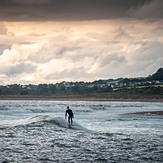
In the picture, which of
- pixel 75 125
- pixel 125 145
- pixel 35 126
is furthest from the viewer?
pixel 75 125

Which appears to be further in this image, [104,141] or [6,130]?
[6,130]

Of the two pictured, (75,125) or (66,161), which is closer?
Answer: (66,161)

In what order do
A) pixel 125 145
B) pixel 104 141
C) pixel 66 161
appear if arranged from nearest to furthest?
1. pixel 66 161
2. pixel 125 145
3. pixel 104 141

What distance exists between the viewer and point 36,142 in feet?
113

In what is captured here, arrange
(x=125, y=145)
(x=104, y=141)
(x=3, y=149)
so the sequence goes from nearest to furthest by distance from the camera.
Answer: (x=3, y=149), (x=125, y=145), (x=104, y=141)

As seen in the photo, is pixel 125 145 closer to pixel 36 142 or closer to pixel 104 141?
pixel 104 141

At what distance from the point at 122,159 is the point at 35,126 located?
70.0 feet

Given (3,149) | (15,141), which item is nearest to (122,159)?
(3,149)

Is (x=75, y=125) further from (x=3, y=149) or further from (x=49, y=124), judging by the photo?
(x=3, y=149)

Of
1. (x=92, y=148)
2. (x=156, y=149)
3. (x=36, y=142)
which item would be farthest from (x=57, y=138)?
(x=156, y=149)

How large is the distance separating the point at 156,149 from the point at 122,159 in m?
4.88

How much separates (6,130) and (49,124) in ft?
21.2

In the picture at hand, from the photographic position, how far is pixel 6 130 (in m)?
43.8

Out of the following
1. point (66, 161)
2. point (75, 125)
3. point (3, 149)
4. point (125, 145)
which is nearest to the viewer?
point (66, 161)
